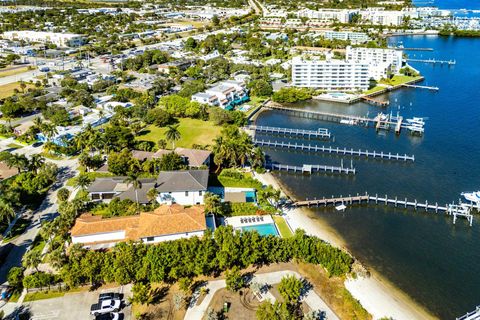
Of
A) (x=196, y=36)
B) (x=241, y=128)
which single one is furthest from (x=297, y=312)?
(x=196, y=36)

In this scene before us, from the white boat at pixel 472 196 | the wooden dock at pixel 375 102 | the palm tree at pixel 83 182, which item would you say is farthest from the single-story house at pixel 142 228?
the wooden dock at pixel 375 102

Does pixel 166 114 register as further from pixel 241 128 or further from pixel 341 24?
pixel 341 24

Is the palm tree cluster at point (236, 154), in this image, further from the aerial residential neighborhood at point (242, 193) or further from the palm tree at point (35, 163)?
the palm tree at point (35, 163)

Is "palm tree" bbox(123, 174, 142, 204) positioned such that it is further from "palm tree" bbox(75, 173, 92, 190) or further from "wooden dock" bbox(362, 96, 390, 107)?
"wooden dock" bbox(362, 96, 390, 107)

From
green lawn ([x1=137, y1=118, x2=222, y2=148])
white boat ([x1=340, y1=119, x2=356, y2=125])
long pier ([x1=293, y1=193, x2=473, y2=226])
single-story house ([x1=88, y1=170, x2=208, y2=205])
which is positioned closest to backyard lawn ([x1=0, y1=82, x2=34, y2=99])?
green lawn ([x1=137, y1=118, x2=222, y2=148])

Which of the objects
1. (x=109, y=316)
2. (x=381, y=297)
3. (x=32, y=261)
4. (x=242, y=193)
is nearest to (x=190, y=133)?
(x=242, y=193)

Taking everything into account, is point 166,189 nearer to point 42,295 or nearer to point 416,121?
point 42,295
